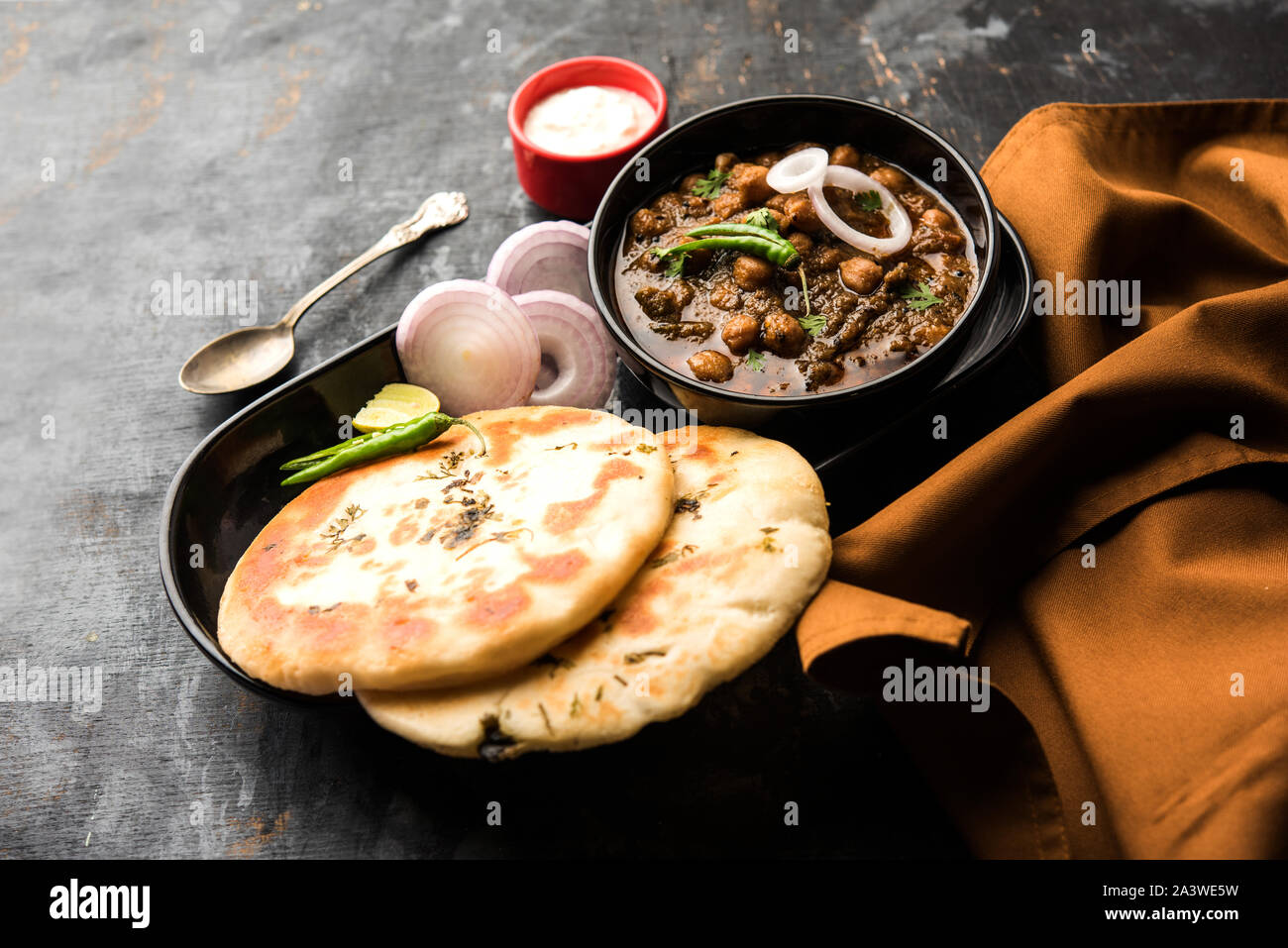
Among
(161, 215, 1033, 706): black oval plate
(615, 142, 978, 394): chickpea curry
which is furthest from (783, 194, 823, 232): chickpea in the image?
(161, 215, 1033, 706): black oval plate

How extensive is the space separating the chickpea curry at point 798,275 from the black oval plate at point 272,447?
0.57 ft

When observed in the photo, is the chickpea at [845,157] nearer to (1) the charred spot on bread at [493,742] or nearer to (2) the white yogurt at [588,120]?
(2) the white yogurt at [588,120]

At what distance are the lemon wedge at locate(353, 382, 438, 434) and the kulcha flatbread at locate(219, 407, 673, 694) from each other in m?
0.20

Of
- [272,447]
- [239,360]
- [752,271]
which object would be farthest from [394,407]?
[752,271]

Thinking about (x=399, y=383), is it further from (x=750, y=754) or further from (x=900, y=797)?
(x=900, y=797)

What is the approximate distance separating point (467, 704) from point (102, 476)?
2139 mm

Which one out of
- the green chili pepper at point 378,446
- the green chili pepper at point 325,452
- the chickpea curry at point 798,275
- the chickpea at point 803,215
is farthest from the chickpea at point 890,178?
the green chili pepper at point 325,452

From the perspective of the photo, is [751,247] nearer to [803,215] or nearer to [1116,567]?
[803,215]

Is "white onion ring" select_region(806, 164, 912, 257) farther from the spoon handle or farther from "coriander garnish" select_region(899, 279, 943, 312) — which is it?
the spoon handle

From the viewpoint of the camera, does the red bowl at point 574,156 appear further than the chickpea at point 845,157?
Yes

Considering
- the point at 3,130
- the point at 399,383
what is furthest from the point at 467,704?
the point at 3,130

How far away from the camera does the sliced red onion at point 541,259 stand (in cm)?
355

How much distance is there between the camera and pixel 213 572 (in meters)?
2.98

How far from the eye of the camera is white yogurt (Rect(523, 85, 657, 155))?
389cm
